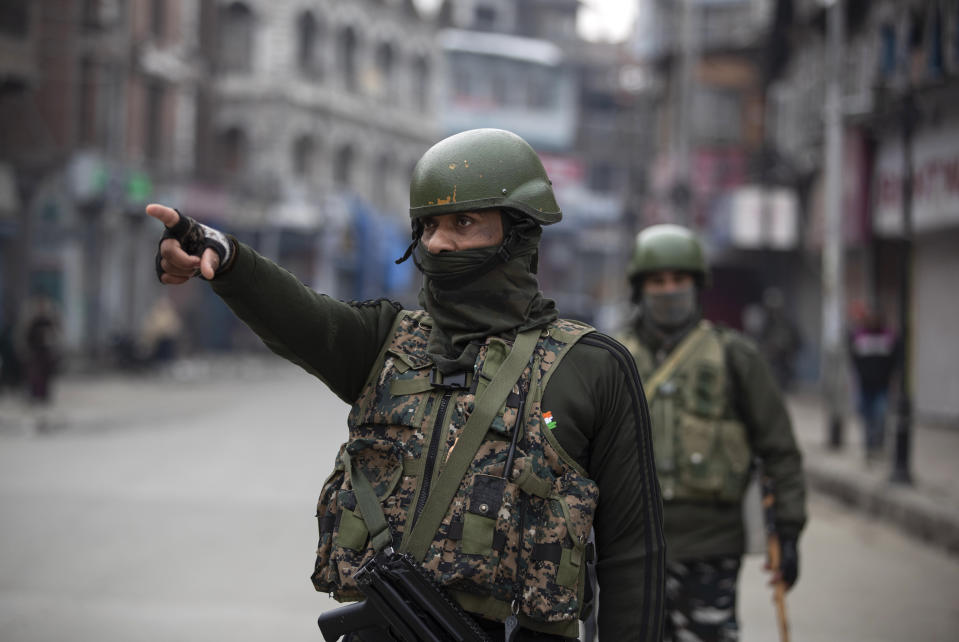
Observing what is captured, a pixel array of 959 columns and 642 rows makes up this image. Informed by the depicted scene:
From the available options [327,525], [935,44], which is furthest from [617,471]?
[935,44]

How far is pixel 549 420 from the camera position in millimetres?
2402

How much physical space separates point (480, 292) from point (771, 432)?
218 cm

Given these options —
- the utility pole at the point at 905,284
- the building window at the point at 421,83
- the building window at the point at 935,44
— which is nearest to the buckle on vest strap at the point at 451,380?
the utility pole at the point at 905,284

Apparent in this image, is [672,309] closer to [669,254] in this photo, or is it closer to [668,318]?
[668,318]

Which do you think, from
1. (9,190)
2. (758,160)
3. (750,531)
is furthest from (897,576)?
(9,190)

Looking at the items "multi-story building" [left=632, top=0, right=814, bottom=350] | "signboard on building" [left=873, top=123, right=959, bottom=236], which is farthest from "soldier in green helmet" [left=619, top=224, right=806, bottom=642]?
"multi-story building" [left=632, top=0, right=814, bottom=350]

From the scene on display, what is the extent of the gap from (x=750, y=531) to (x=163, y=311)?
→ 936 inches

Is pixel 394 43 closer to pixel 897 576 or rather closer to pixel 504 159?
pixel 897 576

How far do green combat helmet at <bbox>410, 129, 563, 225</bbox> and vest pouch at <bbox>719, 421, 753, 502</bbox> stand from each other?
6.58 ft

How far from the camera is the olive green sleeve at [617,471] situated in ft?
7.97

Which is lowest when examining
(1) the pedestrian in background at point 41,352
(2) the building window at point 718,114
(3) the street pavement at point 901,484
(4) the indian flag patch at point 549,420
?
(3) the street pavement at point 901,484

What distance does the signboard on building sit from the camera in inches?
639

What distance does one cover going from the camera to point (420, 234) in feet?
8.62

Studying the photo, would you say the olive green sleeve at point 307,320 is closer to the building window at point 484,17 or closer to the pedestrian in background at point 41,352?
the pedestrian in background at point 41,352
